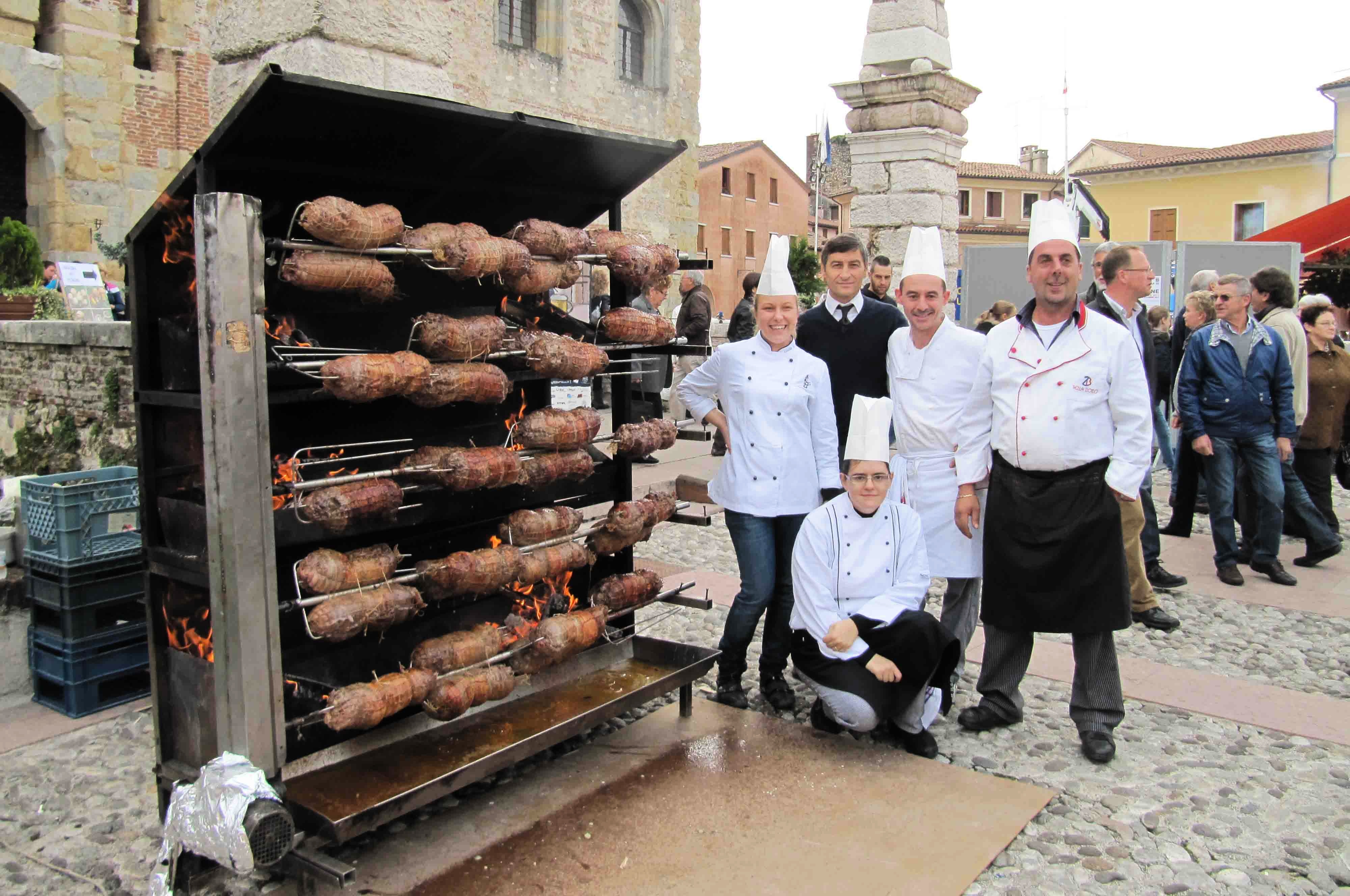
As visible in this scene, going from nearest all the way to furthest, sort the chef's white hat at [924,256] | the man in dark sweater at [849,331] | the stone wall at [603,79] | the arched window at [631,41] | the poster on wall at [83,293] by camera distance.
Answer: the chef's white hat at [924,256], the man in dark sweater at [849,331], the poster on wall at [83,293], the stone wall at [603,79], the arched window at [631,41]

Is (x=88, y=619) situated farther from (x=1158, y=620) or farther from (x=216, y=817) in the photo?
(x=1158, y=620)

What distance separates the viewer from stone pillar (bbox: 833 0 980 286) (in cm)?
1204

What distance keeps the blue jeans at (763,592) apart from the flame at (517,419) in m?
1.13

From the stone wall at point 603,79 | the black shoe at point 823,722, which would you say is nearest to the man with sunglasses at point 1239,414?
the black shoe at point 823,722

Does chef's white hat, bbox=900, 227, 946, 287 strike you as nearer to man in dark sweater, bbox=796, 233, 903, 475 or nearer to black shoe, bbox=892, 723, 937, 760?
man in dark sweater, bbox=796, 233, 903, 475

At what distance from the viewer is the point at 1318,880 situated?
11.8 feet

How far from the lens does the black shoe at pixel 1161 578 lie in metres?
7.55

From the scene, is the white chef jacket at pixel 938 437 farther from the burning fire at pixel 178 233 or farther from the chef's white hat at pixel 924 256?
the burning fire at pixel 178 233

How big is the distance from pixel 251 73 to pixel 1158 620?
240 inches

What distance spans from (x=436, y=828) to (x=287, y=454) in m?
1.58

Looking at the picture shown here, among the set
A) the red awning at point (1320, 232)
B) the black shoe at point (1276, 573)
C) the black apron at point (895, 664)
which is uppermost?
the red awning at point (1320, 232)

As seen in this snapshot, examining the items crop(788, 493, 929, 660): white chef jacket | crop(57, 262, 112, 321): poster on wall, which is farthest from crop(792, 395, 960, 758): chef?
crop(57, 262, 112, 321): poster on wall

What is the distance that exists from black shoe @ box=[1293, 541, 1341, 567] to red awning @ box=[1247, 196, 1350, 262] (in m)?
10.3

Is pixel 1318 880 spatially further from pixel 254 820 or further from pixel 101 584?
pixel 101 584
